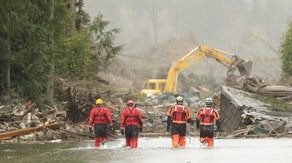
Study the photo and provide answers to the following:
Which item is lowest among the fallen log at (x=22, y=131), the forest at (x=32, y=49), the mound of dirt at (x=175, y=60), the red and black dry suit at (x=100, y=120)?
the fallen log at (x=22, y=131)

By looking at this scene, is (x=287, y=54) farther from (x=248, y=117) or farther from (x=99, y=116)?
(x=99, y=116)

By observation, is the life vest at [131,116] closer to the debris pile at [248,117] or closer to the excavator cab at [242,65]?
the debris pile at [248,117]

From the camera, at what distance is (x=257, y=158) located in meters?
17.7

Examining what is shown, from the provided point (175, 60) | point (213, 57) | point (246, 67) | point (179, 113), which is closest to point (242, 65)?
point (246, 67)

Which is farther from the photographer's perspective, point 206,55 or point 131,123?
point 206,55

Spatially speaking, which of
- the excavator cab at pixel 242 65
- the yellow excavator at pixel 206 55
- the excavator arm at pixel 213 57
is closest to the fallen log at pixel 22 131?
the yellow excavator at pixel 206 55

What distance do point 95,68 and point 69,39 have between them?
9.63m

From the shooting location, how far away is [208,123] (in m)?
23.8

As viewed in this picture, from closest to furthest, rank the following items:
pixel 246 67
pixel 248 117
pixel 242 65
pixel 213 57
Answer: pixel 248 117 < pixel 246 67 < pixel 242 65 < pixel 213 57

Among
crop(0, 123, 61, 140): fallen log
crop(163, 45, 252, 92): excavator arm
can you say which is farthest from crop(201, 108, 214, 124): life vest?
crop(163, 45, 252, 92): excavator arm

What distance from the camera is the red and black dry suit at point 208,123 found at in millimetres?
23750

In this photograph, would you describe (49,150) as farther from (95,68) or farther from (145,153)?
(95,68)

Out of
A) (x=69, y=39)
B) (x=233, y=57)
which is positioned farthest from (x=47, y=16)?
(x=233, y=57)

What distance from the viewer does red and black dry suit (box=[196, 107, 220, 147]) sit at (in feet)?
77.9
